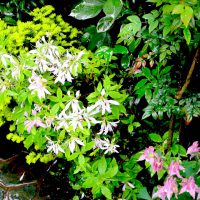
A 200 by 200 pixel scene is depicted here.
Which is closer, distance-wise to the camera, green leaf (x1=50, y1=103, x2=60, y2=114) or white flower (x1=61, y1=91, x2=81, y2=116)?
white flower (x1=61, y1=91, x2=81, y2=116)

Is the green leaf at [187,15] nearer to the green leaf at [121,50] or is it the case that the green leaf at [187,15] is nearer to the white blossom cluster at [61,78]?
the white blossom cluster at [61,78]

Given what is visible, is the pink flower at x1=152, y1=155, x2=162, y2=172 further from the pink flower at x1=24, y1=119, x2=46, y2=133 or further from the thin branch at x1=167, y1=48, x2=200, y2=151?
the pink flower at x1=24, y1=119, x2=46, y2=133

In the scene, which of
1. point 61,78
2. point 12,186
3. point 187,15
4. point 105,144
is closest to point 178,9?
point 187,15

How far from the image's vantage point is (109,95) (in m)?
2.53

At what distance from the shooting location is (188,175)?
2420 millimetres

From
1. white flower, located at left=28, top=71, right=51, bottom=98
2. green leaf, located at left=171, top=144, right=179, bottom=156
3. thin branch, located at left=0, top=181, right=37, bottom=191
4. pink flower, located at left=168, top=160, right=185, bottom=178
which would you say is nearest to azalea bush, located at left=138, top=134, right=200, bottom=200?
pink flower, located at left=168, top=160, right=185, bottom=178

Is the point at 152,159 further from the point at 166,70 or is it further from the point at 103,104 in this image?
the point at 166,70

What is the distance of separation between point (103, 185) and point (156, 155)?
0.56 metres

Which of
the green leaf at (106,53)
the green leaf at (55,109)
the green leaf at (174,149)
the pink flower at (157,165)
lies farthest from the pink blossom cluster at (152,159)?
the green leaf at (106,53)

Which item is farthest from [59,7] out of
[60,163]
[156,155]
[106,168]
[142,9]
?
[156,155]

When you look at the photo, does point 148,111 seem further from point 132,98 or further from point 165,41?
point 165,41

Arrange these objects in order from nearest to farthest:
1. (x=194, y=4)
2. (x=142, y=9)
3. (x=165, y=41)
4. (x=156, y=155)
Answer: (x=194, y=4), (x=156, y=155), (x=165, y=41), (x=142, y=9)

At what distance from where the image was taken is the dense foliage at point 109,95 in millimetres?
2396

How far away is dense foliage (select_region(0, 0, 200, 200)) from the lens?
7.86 ft
